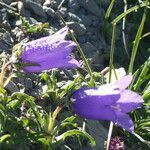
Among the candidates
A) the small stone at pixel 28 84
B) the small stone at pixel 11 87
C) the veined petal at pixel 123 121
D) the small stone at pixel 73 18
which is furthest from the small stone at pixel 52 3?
the veined petal at pixel 123 121

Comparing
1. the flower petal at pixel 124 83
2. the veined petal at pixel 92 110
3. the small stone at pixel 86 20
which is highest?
the flower petal at pixel 124 83

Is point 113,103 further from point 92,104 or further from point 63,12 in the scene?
point 63,12

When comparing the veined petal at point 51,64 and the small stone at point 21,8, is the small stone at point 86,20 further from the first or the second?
the veined petal at point 51,64

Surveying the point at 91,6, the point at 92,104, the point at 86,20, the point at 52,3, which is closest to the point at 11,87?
the point at 92,104

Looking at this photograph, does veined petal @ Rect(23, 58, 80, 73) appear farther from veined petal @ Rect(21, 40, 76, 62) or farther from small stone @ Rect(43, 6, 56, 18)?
Result: small stone @ Rect(43, 6, 56, 18)

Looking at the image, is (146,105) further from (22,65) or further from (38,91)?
(22,65)

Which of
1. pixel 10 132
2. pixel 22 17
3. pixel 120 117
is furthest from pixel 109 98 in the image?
pixel 22 17
